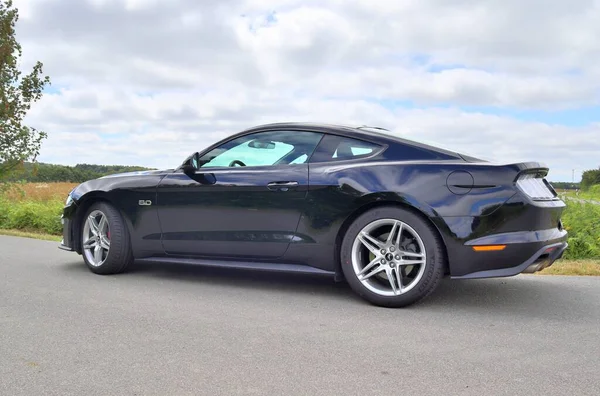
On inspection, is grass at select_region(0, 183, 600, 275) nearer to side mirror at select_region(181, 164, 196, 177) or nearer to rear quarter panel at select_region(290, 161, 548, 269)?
rear quarter panel at select_region(290, 161, 548, 269)

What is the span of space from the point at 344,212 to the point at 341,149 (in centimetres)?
58

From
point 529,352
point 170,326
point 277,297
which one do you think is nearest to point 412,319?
point 529,352

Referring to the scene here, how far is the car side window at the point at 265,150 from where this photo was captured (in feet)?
16.5

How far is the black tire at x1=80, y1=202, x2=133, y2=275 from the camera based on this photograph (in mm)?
5824

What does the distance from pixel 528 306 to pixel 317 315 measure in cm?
171

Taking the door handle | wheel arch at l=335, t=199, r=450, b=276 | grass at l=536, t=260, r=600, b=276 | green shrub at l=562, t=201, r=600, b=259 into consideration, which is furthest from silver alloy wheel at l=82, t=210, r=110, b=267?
green shrub at l=562, t=201, r=600, b=259

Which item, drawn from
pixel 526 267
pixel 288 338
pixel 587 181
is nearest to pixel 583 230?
pixel 526 267

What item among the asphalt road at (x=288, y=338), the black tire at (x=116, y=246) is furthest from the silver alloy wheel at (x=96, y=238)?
the asphalt road at (x=288, y=338)

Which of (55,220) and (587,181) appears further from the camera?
(587,181)

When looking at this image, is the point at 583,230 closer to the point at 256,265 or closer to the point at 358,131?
the point at 358,131

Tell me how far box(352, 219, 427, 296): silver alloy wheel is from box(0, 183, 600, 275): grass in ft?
8.81

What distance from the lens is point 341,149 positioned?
16.0ft

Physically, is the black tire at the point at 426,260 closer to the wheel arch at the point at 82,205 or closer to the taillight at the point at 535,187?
the taillight at the point at 535,187

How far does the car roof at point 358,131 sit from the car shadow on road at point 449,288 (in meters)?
1.19
